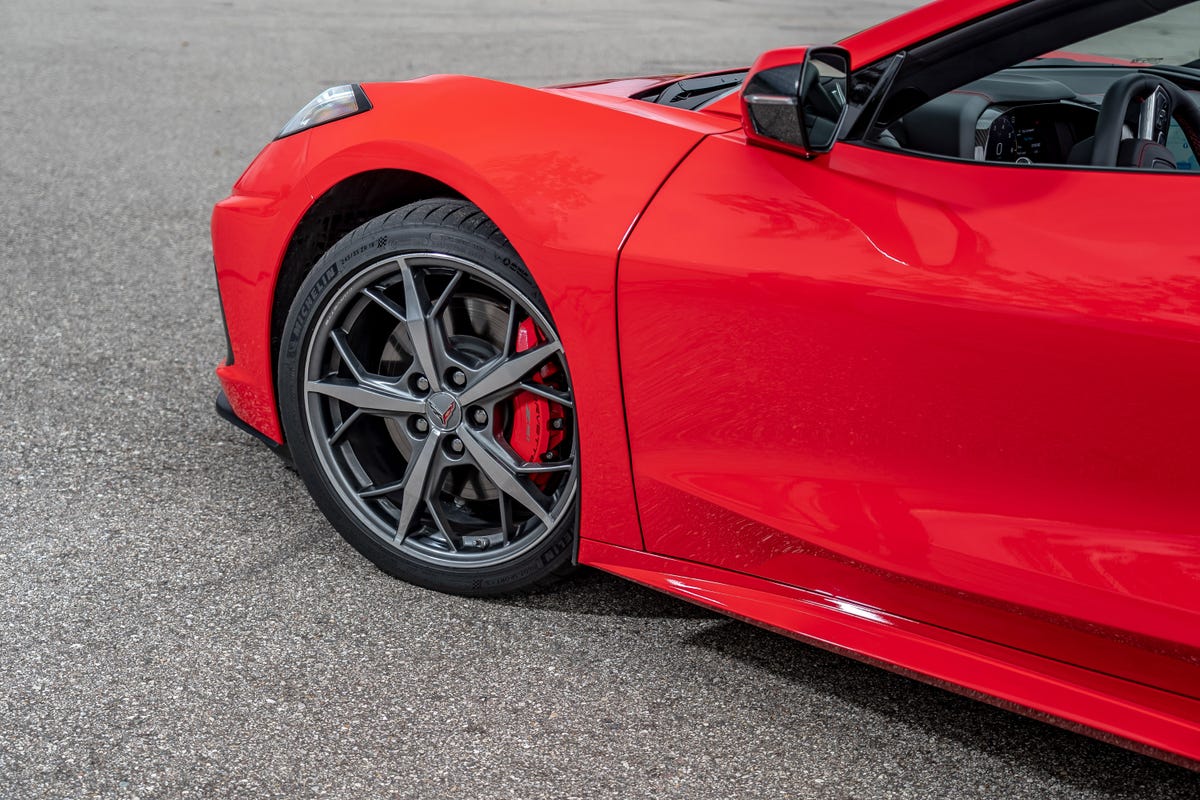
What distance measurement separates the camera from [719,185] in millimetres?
2084

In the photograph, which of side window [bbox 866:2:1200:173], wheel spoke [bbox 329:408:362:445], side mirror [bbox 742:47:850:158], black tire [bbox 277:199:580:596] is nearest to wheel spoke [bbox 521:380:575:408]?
black tire [bbox 277:199:580:596]

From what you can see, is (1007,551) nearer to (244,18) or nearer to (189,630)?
(189,630)

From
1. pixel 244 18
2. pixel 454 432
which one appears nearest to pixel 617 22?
pixel 244 18

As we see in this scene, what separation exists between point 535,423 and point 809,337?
0.71m

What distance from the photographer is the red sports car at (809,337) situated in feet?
5.92

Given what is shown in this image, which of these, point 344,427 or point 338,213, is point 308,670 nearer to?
point 344,427

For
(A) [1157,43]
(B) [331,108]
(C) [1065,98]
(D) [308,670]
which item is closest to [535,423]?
(D) [308,670]

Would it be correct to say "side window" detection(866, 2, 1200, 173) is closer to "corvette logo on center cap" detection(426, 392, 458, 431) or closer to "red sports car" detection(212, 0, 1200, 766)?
"red sports car" detection(212, 0, 1200, 766)

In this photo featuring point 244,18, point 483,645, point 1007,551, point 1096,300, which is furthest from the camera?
point 244,18

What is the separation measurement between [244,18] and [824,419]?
1088cm

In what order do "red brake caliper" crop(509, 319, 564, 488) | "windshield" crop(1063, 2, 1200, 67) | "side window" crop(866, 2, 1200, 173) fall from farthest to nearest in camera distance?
"red brake caliper" crop(509, 319, 564, 488), "windshield" crop(1063, 2, 1200, 67), "side window" crop(866, 2, 1200, 173)

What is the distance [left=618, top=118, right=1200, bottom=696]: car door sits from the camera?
177 centimetres

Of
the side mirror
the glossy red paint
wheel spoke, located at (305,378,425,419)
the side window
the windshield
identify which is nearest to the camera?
the side mirror

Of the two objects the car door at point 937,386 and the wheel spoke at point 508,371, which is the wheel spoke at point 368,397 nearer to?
the wheel spoke at point 508,371
